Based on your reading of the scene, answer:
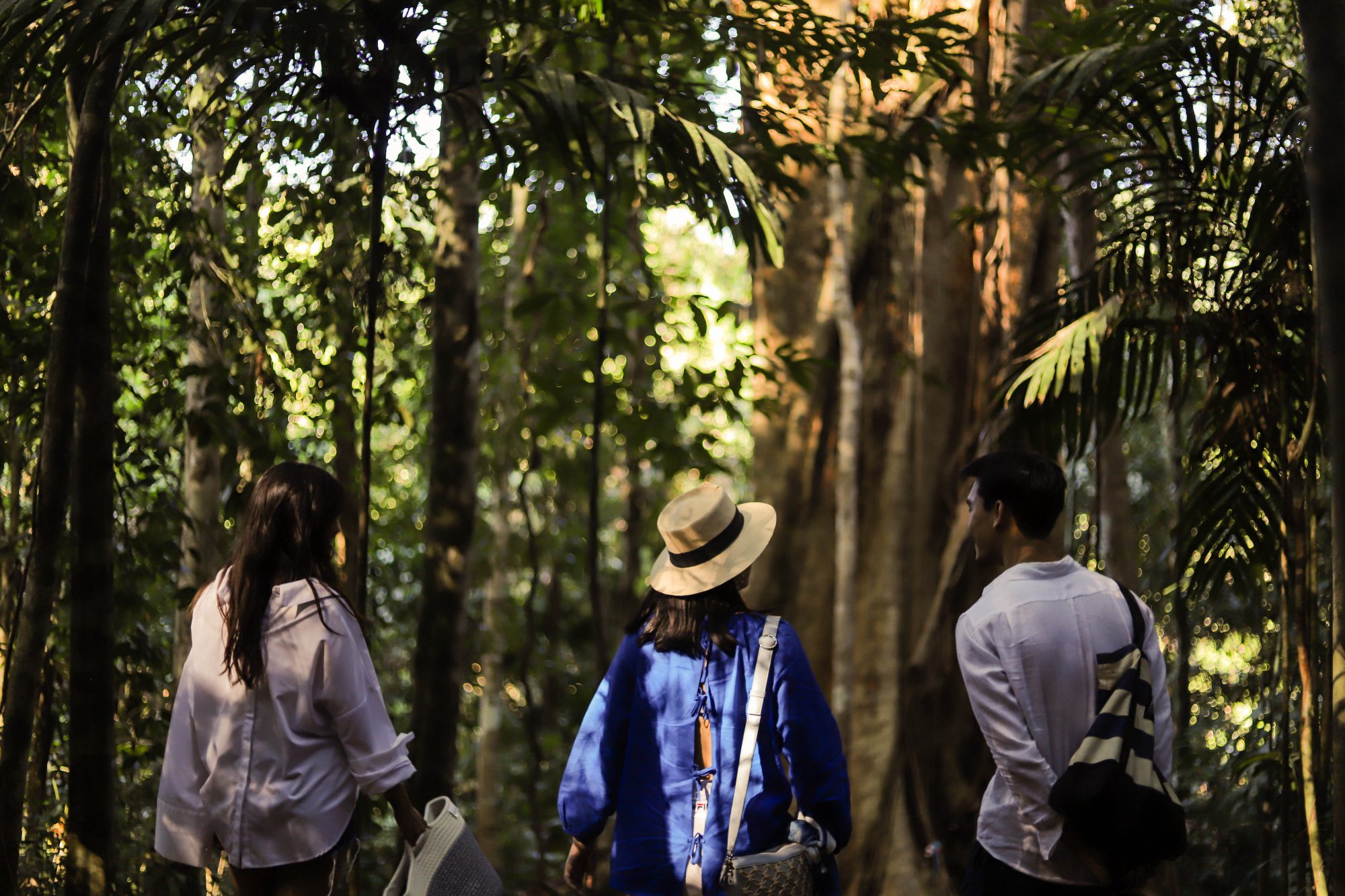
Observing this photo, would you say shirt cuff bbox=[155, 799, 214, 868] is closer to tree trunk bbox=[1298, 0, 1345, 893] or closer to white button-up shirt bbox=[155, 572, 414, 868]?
white button-up shirt bbox=[155, 572, 414, 868]

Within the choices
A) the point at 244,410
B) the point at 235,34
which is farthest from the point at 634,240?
the point at 235,34

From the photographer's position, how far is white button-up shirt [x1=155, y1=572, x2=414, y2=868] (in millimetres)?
2477

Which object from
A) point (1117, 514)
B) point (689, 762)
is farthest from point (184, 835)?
Result: point (1117, 514)

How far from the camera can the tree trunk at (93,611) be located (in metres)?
3.21

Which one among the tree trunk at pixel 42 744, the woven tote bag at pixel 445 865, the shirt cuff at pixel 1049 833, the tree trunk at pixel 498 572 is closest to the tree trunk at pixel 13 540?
the tree trunk at pixel 42 744

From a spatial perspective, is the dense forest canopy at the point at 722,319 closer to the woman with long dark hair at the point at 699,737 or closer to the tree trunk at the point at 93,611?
the tree trunk at the point at 93,611

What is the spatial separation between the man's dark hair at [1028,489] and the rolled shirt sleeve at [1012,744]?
26 cm

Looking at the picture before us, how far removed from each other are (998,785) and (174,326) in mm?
4390

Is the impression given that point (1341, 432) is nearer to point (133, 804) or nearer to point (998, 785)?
point (998, 785)

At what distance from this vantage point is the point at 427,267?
5730 mm

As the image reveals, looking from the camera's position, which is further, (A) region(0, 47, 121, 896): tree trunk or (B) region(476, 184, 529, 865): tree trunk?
(B) region(476, 184, 529, 865): tree trunk

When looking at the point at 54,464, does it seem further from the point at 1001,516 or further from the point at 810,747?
the point at 1001,516

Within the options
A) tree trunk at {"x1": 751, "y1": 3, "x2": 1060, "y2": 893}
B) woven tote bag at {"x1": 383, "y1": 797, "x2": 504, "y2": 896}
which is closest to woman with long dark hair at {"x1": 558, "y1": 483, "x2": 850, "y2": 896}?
woven tote bag at {"x1": 383, "y1": 797, "x2": 504, "y2": 896}

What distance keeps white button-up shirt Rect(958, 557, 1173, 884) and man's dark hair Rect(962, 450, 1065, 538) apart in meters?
0.11
